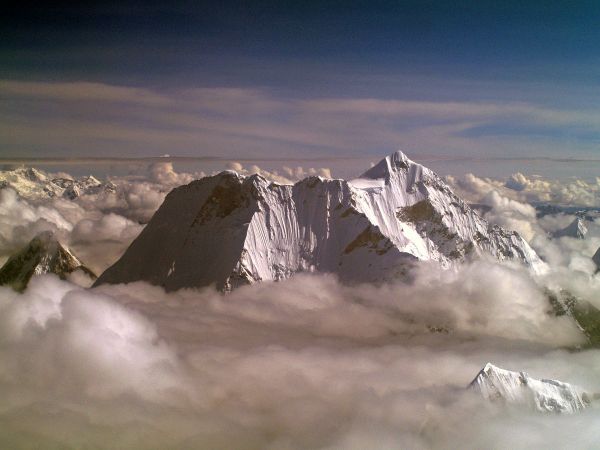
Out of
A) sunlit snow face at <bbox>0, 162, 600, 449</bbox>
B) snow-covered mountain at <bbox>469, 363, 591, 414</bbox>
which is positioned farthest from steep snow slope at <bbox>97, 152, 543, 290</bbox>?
snow-covered mountain at <bbox>469, 363, 591, 414</bbox>

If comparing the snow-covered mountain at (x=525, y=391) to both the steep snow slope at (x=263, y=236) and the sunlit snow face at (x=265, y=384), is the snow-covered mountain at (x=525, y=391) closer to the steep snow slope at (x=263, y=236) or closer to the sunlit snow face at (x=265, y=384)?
the sunlit snow face at (x=265, y=384)

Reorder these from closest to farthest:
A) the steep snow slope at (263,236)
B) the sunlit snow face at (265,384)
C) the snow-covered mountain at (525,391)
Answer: the sunlit snow face at (265,384)
the snow-covered mountain at (525,391)
the steep snow slope at (263,236)

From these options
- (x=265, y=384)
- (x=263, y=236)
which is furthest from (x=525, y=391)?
(x=263, y=236)

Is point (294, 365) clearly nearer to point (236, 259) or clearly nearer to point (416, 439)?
point (416, 439)

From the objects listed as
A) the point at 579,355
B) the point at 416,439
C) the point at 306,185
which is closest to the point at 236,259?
the point at 306,185

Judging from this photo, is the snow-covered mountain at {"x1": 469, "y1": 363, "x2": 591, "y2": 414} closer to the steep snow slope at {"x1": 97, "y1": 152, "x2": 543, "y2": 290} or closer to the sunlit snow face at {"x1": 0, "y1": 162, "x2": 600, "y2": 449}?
the sunlit snow face at {"x1": 0, "y1": 162, "x2": 600, "y2": 449}

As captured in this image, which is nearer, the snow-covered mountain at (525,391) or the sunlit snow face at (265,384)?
the sunlit snow face at (265,384)

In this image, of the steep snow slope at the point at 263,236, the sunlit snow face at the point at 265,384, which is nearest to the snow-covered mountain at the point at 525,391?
the sunlit snow face at the point at 265,384

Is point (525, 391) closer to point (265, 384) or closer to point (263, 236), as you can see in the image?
point (265, 384)
